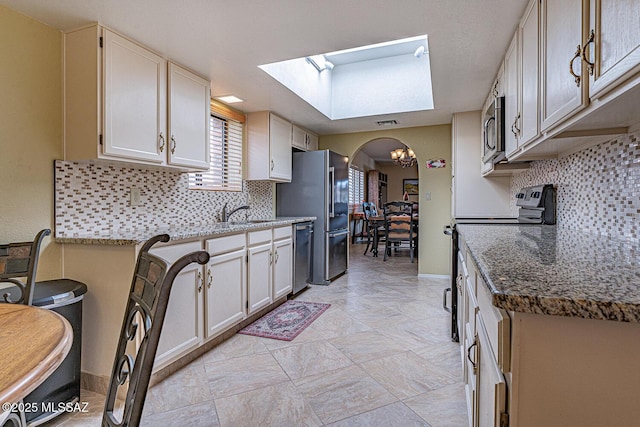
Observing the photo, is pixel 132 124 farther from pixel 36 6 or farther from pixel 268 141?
pixel 268 141

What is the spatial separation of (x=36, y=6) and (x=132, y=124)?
2.32 ft

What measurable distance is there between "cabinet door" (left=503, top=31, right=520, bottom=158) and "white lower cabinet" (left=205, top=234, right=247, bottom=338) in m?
2.05

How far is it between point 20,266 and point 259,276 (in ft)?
5.59

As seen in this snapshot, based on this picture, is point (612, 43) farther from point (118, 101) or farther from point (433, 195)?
point (433, 195)

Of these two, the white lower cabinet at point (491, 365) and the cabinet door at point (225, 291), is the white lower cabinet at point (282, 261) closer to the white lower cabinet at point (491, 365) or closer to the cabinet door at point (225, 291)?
the cabinet door at point (225, 291)

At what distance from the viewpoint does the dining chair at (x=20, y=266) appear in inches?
55.6

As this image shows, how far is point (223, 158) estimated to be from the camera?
138 inches

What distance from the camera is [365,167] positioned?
9.63 meters

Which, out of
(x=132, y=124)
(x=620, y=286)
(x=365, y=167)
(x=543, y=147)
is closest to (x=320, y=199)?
(x=132, y=124)

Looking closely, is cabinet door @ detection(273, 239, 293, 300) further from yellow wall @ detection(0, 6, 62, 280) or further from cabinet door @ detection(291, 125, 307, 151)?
yellow wall @ detection(0, 6, 62, 280)

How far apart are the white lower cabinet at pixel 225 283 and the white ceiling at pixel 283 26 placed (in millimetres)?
1318

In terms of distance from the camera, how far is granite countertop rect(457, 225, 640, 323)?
24.0 inches

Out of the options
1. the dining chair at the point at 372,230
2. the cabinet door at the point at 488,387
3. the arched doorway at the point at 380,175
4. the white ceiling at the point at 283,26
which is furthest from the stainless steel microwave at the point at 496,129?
the arched doorway at the point at 380,175

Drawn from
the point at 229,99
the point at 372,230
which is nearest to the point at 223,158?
the point at 229,99
